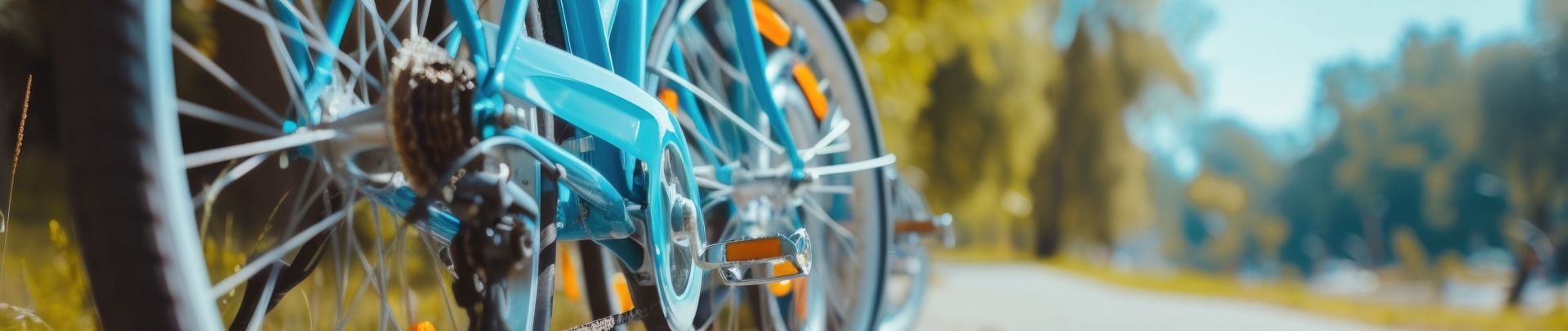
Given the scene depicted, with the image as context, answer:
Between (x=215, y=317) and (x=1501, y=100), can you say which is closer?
(x=215, y=317)

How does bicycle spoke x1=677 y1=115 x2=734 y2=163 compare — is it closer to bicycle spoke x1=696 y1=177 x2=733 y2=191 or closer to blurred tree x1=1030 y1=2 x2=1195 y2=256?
bicycle spoke x1=696 y1=177 x2=733 y2=191

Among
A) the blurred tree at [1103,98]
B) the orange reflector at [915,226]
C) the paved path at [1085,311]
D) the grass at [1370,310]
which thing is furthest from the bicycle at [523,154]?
the blurred tree at [1103,98]

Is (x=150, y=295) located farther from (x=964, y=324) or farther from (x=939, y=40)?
(x=939, y=40)

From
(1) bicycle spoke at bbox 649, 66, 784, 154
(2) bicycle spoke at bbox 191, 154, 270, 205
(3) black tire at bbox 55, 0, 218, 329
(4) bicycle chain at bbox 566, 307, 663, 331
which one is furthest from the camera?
(1) bicycle spoke at bbox 649, 66, 784, 154

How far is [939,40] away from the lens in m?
8.90

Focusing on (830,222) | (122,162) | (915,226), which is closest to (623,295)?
(830,222)

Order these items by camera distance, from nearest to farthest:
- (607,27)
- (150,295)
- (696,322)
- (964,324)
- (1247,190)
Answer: (150,295)
(607,27)
(696,322)
(964,324)
(1247,190)

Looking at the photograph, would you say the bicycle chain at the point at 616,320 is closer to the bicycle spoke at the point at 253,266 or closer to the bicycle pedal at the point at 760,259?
the bicycle pedal at the point at 760,259

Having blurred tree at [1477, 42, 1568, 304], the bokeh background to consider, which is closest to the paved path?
the bokeh background

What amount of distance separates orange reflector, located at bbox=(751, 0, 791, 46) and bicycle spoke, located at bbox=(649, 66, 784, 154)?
174mm

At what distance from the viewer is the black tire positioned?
80 cm

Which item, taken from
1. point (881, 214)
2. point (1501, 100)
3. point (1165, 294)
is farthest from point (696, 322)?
point (1501, 100)

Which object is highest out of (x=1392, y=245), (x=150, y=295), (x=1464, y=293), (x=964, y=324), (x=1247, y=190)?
(x=1247, y=190)

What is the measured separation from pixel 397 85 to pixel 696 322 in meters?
0.88
